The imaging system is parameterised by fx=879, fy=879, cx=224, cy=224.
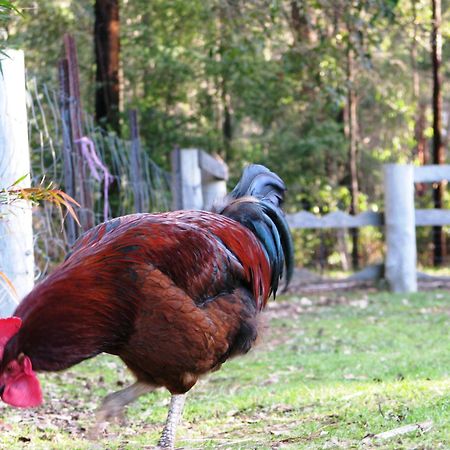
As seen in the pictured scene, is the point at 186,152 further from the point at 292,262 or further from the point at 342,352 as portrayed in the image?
the point at 292,262

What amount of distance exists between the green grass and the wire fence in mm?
1262

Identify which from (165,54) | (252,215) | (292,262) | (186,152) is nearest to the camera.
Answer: (252,215)

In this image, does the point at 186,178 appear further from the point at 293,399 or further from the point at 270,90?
the point at 270,90

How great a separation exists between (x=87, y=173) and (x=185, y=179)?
1.80 meters

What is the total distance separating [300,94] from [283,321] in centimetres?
867

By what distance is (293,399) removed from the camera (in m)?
6.12

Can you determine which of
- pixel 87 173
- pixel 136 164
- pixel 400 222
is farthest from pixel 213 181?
pixel 87 173

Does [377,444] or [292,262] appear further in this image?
[292,262]

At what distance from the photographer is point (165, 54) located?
651 inches

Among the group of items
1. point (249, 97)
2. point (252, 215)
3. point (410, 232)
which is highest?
point (249, 97)

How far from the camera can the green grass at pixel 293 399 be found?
4.94 meters

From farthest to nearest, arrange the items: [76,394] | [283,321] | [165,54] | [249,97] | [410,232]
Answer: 1. [249,97]
2. [165,54]
3. [410,232]
4. [283,321]
5. [76,394]

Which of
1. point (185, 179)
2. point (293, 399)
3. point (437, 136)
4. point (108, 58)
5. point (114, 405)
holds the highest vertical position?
point (108, 58)

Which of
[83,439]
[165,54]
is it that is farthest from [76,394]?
[165,54]
